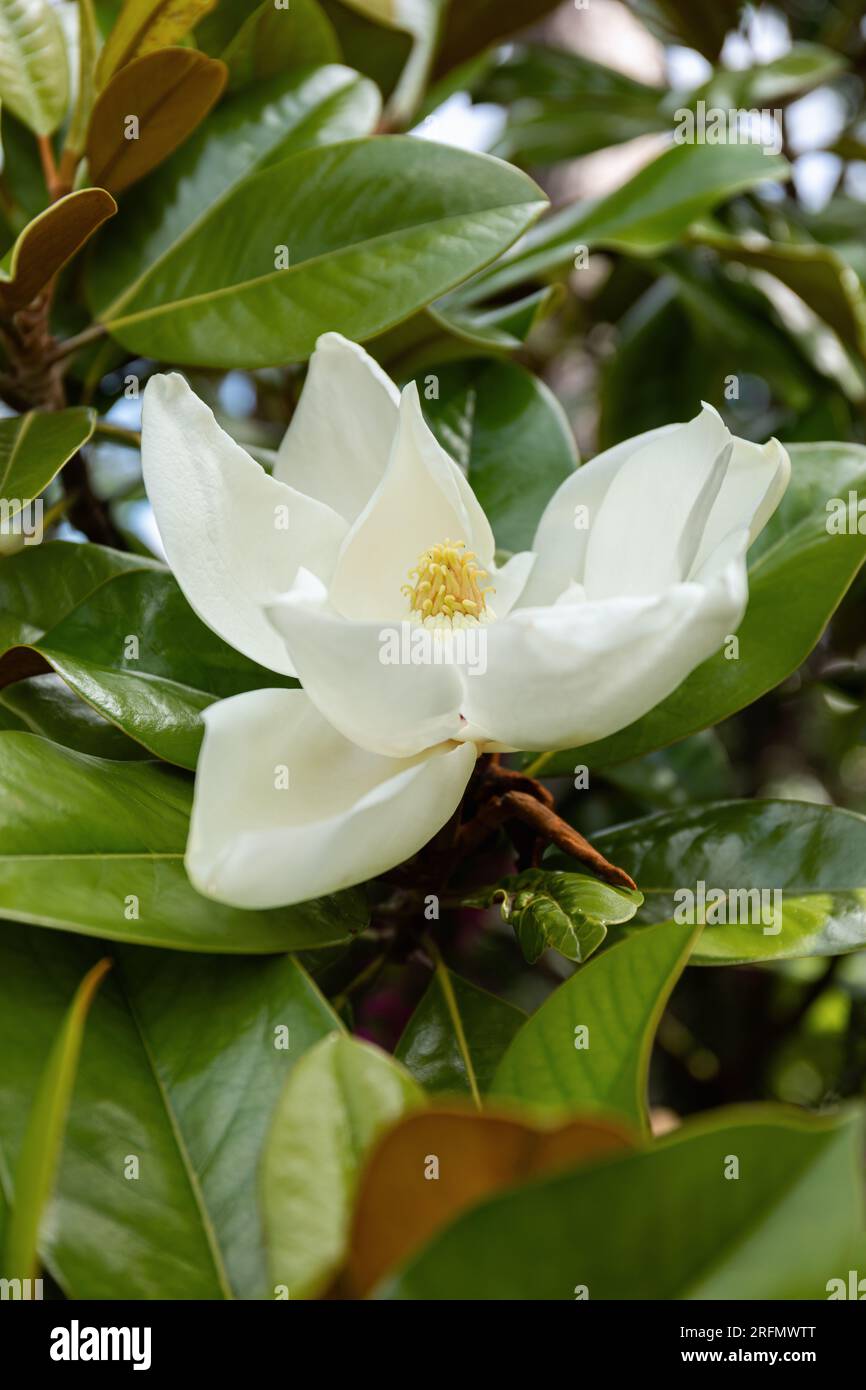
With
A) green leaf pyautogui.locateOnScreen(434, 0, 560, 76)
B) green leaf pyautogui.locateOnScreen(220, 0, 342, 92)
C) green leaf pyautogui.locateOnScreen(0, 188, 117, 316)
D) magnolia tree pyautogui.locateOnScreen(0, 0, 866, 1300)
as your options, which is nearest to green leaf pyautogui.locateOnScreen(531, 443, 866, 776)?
magnolia tree pyautogui.locateOnScreen(0, 0, 866, 1300)

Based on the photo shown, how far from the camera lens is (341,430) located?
0.73 m

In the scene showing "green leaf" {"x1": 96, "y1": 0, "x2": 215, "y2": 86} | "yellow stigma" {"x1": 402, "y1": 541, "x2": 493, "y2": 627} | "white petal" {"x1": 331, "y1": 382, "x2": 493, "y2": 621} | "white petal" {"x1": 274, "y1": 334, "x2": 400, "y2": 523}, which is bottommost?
"yellow stigma" {"x1": 402, "y1": 541, "x2": 493, "y2": 627}

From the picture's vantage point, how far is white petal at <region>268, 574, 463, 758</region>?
0.52 meters

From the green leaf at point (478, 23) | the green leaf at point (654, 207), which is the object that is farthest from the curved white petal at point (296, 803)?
the green leaf at point (478, 23)

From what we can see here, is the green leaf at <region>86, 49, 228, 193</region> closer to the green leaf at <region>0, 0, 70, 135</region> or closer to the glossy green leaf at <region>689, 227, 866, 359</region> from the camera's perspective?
the green leaf at <region>0, 0, 70, 135</region>

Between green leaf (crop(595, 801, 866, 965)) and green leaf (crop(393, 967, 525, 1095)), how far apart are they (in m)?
0.13

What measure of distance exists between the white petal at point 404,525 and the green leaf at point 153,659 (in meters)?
0.09

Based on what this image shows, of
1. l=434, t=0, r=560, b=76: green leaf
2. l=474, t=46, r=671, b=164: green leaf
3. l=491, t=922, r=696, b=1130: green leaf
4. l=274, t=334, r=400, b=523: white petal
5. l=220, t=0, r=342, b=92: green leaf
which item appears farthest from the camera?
l=474, t=46, r=671, b=164: green leaf

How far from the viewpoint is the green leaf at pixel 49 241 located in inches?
28.5

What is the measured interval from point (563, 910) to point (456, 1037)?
140 millimetres

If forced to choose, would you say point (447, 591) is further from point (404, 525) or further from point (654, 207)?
point (654, 207)
